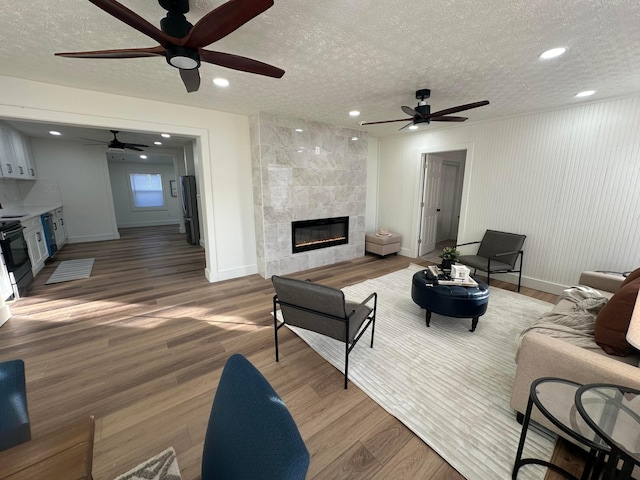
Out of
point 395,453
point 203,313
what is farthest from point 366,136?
point 395,453

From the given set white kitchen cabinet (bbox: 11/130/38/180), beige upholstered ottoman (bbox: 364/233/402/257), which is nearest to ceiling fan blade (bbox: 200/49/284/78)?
beige upholstered ottoman (bbox: 364/233/402/257)

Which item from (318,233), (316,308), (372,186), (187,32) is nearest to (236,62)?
(187,32)

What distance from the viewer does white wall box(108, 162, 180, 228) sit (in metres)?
8.62

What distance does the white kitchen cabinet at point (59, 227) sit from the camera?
220 inches

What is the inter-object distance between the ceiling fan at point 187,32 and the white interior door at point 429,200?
4.18 metres

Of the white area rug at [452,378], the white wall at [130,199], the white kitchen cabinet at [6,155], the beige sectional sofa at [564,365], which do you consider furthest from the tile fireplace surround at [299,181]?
the white wall at [130,199]

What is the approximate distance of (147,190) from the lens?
922cm

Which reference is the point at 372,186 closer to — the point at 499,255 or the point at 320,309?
the point at 499,255

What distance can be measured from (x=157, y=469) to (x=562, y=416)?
2.09 metres

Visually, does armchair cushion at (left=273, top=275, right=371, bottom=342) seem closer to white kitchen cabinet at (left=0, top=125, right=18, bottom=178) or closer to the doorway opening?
the doorway opening

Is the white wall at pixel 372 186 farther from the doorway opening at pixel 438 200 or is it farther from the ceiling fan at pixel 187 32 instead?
the ceiling fan at pixel 187 32

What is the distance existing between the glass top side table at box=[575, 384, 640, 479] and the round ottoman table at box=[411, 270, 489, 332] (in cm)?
128

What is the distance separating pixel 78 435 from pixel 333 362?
5.83 ft

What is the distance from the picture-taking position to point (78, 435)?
808 mm
